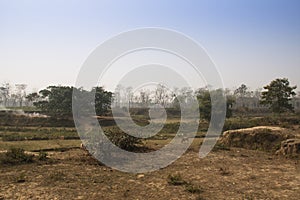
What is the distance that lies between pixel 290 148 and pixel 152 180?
25.4 feet

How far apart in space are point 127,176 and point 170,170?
1709 mm

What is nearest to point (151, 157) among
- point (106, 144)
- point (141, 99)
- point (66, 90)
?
point (106, 144)

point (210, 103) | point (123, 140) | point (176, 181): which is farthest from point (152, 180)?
point (210, 103)

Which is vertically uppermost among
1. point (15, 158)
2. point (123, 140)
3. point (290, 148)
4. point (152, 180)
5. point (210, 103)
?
point (210, 103)

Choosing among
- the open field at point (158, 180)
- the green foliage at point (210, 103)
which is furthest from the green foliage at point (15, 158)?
the green foliage at point (210, 103)

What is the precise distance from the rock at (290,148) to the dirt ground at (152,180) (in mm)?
1036

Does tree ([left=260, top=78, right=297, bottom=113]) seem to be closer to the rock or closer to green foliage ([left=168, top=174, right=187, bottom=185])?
the rock

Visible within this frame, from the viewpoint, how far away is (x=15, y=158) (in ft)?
34.3

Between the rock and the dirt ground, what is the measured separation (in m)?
1.04

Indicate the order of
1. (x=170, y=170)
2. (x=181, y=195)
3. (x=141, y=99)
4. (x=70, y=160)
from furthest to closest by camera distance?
(x=141, y=99), (x=70, y=160), (x=170, y=170), (x=181, y=195)

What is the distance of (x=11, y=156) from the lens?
34.5 feet

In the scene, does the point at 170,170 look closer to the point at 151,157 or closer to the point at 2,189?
the point at 151,157

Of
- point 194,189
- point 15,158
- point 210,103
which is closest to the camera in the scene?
point 194,189

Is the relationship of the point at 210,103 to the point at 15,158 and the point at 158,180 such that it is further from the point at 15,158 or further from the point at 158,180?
the point at 15,158
